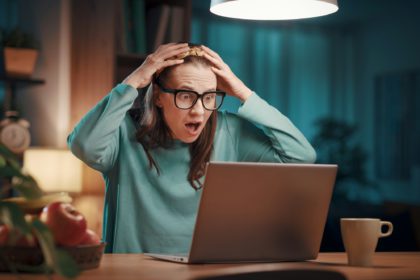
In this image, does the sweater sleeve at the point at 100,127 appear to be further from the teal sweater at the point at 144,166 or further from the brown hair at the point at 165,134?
the brown hair at the point at 165,134

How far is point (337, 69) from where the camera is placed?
7504 mm

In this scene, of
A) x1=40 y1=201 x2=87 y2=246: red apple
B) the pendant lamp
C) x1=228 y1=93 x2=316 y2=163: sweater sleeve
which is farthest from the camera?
x1=228 y1=93 x2=316 y2=163: sweater sleeve

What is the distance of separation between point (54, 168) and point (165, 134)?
1495mm

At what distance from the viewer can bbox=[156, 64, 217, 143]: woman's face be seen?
2.15m

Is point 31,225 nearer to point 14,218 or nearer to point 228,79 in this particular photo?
point 14,218

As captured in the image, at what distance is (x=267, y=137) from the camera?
236 centimetres

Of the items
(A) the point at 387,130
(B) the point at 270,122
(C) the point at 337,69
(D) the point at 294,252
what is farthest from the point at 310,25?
(D) the point at 294,252

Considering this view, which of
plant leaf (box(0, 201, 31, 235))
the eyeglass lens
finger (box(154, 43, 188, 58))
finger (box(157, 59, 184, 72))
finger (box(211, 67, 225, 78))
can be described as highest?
finger (box(154, 43, 188, 58))

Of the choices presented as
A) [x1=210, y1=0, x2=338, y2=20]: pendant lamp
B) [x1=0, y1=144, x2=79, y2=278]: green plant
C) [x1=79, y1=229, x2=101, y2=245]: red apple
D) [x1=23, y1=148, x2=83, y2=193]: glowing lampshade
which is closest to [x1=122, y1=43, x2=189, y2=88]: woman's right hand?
[x1=210, y1=0, x2=338, y2=20]: pendant lamp

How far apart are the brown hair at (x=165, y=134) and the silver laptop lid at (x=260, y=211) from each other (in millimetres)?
581

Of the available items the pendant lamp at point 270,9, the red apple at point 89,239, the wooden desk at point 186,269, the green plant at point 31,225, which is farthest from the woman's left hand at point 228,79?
the green plant at point 31,225

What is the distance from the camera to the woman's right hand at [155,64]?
2.17 m

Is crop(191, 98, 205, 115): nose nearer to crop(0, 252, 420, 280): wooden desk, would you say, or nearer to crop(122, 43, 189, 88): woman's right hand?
crop(122, 43, 189, 88): woman's right hand

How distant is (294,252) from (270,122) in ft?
2.11
